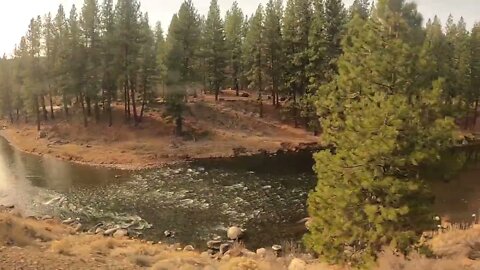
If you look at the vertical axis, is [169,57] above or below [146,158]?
above

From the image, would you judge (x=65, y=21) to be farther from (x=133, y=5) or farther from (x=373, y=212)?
(x=373, y=212)

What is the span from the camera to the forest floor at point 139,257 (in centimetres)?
1250

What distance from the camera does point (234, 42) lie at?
65.1 metres

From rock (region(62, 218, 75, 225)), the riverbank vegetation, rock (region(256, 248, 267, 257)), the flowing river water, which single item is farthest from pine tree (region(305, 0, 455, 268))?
rock (region(62, 218, 75, 225))

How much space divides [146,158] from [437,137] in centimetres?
3230

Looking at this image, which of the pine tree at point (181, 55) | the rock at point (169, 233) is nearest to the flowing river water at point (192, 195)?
the rock at point (169, 233)

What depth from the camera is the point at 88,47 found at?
51375 mm

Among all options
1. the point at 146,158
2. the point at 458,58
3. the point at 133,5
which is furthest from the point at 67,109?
the point at 458,58

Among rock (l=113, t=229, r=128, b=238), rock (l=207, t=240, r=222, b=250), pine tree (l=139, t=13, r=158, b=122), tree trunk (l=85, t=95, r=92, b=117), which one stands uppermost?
pine tree (l=139, t=13, r=158, b=122)

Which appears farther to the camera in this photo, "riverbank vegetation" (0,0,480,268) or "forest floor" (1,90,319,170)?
"forest floor" (1,90,319,170)

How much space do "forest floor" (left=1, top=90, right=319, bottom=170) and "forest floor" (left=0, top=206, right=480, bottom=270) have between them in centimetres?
2314

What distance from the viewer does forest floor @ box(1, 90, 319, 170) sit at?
43.2m

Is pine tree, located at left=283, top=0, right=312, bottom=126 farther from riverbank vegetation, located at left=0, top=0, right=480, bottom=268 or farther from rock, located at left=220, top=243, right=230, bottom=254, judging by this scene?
rock, located at left=220, top=243, right=230, bottom=254

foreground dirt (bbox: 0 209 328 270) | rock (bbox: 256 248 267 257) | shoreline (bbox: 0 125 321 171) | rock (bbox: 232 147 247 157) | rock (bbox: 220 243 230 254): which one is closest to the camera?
foreground dirt (bbox: 0 209 328 270)
